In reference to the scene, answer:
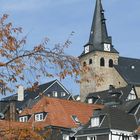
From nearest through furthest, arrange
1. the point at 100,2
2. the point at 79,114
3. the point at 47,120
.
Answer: the point at 47,120 < the point at 79,114 < the point at 100,2

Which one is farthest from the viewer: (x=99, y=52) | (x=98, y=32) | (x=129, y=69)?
(x=98, y=32)

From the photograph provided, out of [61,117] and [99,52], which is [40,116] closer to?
[61,117]

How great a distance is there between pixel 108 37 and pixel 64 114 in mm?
71626

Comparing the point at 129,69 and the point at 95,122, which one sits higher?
the point at 129,69

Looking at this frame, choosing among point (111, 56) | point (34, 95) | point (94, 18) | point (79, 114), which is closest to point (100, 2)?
point (94, 18)

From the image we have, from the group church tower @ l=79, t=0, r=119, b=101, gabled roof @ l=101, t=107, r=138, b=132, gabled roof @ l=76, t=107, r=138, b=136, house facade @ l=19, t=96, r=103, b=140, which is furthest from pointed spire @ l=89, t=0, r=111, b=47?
gabled roof @ l=76, t=107, r=138, b=136

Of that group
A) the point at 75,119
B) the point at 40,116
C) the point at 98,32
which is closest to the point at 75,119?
the point at 75,119

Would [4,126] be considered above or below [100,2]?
below

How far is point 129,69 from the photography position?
435ft

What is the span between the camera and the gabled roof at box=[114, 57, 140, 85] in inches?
5019

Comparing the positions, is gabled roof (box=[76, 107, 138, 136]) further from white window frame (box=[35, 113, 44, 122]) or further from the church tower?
the church tower

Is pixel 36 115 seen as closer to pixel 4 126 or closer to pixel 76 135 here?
pixel 76 135

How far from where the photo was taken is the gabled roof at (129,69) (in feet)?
418

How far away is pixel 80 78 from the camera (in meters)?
18.6
